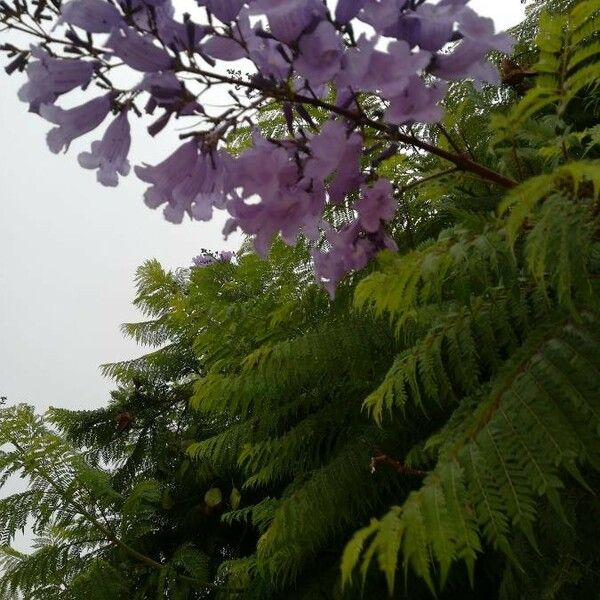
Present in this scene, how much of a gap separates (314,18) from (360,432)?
4.75 ft

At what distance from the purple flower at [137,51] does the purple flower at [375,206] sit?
0.87 ft

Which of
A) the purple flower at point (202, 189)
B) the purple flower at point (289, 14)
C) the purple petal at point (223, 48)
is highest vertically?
the purple petal at point (223, 48)

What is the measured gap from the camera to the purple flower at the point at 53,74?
1.94 feet

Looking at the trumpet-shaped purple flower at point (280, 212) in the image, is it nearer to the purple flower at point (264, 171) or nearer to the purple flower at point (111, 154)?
the purple flower at point (264, 171)

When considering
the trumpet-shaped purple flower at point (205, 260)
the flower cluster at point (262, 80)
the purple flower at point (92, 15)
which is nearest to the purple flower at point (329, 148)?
the flower cluster at point (262, 80)

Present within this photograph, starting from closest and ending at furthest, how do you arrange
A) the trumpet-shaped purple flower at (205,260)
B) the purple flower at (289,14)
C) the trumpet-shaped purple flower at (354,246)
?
the purple flower at (289,14)
the trumpet-shaped purple flower at (354,246)
the trumpet-shaped purple flower at (205,260)

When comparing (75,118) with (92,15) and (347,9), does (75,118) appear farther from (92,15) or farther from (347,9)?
(347,9)

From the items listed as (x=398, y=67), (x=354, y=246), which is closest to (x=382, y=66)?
(x=398, y=67)

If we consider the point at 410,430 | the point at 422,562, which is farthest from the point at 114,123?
the point at 410,430

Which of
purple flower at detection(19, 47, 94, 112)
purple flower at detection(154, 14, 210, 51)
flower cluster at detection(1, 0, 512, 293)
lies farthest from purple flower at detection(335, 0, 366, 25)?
purple flower at detection(19, 47, 94, 112)

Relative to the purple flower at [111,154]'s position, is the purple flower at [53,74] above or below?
above

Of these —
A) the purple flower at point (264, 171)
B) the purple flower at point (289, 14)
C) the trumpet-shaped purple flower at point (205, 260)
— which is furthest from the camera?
the trumpet-shaped purple flower at point (205, 260)

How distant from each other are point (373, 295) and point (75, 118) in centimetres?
60

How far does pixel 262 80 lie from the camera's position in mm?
589
